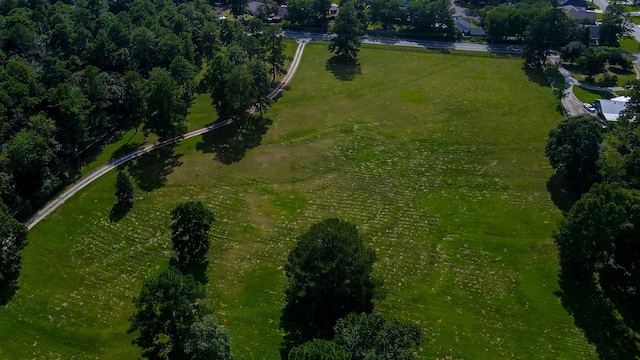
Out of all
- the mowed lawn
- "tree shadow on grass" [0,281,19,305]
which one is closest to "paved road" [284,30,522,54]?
the mowed lawn

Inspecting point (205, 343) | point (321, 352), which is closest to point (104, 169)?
point (205, 343)

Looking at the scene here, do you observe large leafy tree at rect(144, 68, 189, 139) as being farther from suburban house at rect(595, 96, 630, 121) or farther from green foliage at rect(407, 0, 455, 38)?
suburban house at rect(595, 96, 630, 121)

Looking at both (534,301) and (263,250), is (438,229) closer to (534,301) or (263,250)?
(534,301)

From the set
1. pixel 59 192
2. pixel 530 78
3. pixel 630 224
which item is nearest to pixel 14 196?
pixel 59 192

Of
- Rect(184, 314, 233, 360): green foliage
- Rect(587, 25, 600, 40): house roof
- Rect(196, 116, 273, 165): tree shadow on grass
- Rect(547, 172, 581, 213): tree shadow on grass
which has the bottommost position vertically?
Rect(547, 172, 581, 213): tree shadow on grass

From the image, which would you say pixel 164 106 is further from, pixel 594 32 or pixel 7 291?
pixel 594 32

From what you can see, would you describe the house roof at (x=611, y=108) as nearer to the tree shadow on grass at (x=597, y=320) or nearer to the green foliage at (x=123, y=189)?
the tree shadow on grass at (x=597, y=320)

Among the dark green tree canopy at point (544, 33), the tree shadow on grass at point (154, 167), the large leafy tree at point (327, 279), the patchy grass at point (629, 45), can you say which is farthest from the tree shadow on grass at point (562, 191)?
the patchy grass at point (629, 45)
